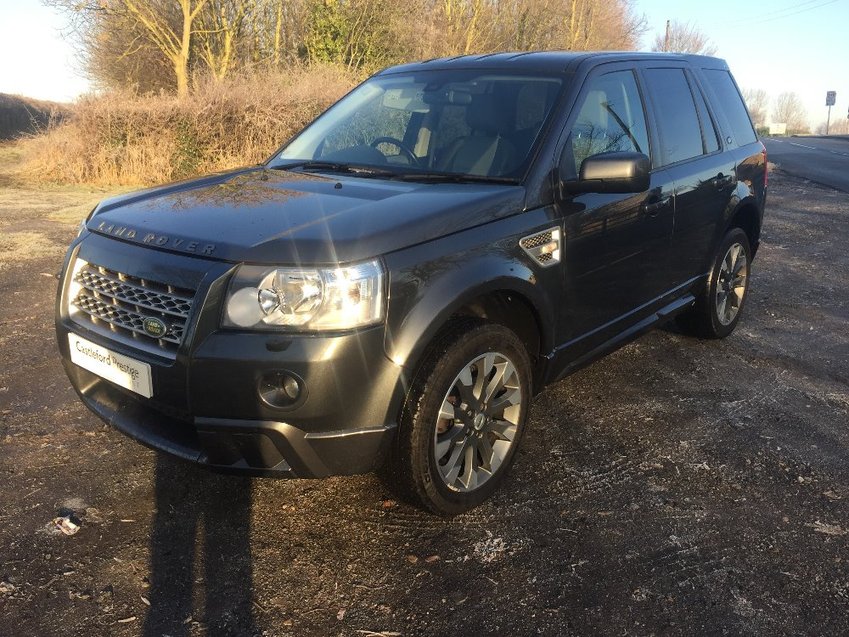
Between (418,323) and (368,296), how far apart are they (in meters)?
0.23

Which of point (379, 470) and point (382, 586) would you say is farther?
point (379, 470)

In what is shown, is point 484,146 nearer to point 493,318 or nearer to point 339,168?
point 339,168

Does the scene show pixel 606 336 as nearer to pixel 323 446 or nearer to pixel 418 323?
pixel 418 323

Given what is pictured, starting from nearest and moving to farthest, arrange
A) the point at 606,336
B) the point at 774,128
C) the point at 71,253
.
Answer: the point at 71,253, the point at 606,336, the point at 774,128

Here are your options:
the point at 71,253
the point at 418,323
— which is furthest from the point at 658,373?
the point at 71,253

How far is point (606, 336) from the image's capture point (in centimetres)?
379

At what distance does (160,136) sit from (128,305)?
13094 mm

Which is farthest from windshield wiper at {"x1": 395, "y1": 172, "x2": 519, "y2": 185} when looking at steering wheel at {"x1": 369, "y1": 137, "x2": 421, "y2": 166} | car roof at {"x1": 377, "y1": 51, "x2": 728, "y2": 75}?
car roof at {"x1": 377, "y1": 51, "x2": 728, "y2": 75}

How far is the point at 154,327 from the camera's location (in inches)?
102

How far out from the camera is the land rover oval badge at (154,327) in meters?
2.57

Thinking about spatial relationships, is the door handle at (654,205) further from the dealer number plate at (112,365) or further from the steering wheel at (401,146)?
the dealer number plate at (112,365)

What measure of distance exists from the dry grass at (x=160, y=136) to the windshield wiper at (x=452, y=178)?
12.2 m

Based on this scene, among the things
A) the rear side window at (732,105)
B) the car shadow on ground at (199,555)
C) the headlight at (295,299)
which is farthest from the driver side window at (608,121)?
the car shadow on ground at (199,555)

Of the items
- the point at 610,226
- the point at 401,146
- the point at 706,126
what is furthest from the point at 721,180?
the point at 401,146
